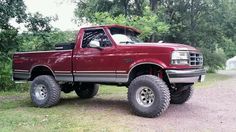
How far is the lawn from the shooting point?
6.75m

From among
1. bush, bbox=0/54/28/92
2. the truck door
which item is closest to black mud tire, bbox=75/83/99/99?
the truck door

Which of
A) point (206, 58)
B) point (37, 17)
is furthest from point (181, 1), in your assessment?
point (37, 17)

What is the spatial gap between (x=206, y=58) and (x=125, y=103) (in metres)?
22.3

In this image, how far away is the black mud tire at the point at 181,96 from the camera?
9.36m

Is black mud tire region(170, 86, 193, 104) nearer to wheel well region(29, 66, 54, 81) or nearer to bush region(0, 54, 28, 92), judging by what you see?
wheel well region(29, 66, 54, 81)

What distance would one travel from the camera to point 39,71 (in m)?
9.92

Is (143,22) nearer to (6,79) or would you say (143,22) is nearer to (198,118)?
(6,79)

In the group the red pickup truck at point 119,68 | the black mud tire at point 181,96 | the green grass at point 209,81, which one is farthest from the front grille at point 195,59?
the green grass at point 209,81

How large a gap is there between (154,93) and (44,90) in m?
3.23

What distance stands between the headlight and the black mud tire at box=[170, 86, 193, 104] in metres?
1.71

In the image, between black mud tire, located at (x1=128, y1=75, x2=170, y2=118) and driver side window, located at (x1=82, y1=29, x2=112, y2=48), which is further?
driver side window, located at (x1=82, y1=29, x2=112, y2=48)

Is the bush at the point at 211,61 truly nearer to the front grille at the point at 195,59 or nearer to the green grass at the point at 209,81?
the green grass at the point at 209,81

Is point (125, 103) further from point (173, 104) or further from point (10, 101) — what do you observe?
point (10, 101)

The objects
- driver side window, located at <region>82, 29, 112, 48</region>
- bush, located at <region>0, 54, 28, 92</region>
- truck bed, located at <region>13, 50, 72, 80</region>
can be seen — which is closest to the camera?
driver side window, located at <region>82, 29, 112, 48</region>
